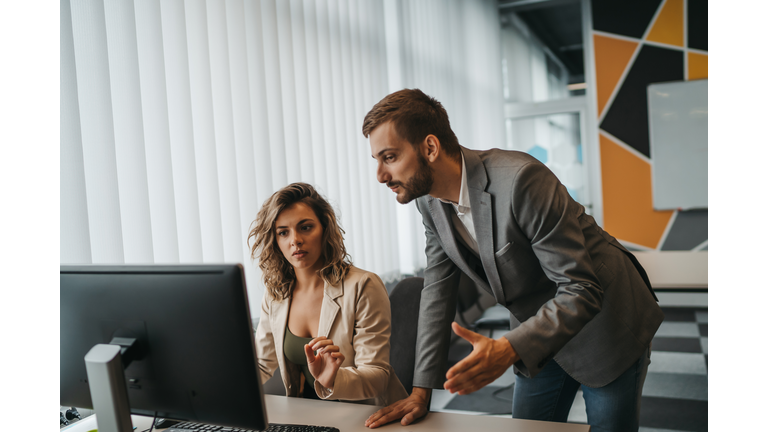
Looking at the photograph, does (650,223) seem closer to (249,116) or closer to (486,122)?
(486,122)

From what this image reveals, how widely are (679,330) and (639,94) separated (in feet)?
8.15

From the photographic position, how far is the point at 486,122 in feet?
18.3

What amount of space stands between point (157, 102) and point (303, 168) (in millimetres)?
889

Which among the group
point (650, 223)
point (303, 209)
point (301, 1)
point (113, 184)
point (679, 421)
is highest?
point (301, 1)

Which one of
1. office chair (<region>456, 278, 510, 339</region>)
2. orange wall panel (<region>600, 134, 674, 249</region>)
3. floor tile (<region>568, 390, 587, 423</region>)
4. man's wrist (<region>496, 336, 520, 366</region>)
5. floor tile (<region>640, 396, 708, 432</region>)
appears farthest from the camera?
orange wall panel (<region>600, 134, 674, 249</region>)

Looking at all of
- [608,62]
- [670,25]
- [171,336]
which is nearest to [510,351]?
[171,336]

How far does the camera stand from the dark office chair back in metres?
1.74

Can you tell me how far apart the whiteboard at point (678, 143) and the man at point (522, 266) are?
4.55 metres

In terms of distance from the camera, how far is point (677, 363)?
3682 mm

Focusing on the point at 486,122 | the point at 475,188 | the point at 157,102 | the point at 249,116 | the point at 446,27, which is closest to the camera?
the point at 475,188

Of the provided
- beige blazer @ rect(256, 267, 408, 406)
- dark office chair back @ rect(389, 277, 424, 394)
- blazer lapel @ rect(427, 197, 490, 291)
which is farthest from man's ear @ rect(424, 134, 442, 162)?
dark office chair back @ rect(389, 277, 424, 394)

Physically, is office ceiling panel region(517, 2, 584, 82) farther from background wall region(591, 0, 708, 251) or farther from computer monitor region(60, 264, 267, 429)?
computer monitor region(60, 264, 267, 429)

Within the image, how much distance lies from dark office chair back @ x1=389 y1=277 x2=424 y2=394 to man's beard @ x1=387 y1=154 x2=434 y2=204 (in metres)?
0.64
